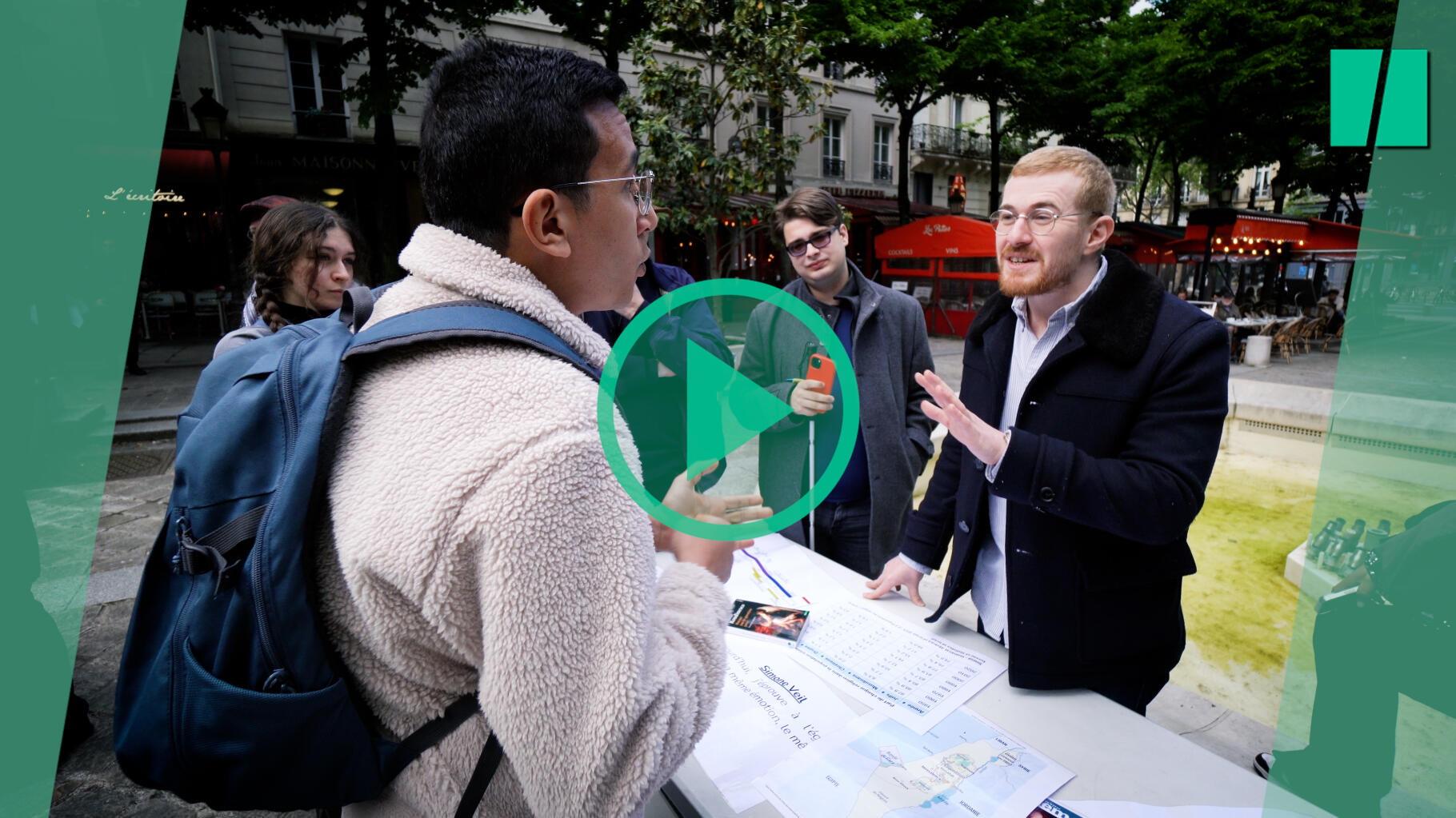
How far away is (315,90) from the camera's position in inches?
533

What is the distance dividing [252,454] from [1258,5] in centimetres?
1873

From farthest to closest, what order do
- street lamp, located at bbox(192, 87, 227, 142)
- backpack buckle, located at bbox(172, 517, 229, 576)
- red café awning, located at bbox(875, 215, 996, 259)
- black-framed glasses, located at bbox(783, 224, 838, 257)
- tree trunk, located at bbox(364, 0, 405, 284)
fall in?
red café awning, located at bbox(875, 215, 996, 259)
tree trunk, located at bbox(364, 0, 405, 284)
street lamp, located at bbox(192, 87, 227, 142)
black-framed glasses, located at bbox(783, 224, 838, 257)
backpack buckle, located at bbox(172, 517, 229, 576)

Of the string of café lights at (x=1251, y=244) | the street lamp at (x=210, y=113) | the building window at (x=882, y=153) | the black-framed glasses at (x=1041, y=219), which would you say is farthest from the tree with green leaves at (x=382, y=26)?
the string of café lights at (x=1251, y=244)

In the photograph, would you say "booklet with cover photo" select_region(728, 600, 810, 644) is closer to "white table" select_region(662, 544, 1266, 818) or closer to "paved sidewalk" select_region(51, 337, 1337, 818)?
"white table" select_region(662, 544, 1266, 818)

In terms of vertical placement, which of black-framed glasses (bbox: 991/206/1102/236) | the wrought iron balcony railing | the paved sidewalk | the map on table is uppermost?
the wrought iron balcony railing

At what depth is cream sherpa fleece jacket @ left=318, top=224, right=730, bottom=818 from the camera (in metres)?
0.65

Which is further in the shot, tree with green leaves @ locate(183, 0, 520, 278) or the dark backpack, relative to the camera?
tree with green leaves @ locate(183, 0, 520, 278)

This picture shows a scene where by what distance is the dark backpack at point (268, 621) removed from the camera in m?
0.74

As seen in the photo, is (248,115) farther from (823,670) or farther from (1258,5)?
(1258,5)

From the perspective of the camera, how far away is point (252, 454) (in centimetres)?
79

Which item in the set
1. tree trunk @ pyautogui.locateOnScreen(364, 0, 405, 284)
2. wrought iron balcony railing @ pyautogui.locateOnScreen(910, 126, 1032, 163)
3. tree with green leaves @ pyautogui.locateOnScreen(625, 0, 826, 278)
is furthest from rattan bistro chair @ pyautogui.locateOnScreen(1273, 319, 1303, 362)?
tree trunk @ pyautogui.locateOnScreen(364, 0, 405, 284)

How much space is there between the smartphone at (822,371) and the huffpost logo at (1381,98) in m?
1.12

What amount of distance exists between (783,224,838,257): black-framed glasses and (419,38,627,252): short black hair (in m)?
1.29

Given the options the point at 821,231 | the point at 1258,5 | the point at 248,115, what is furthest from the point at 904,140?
the point at 821,231
